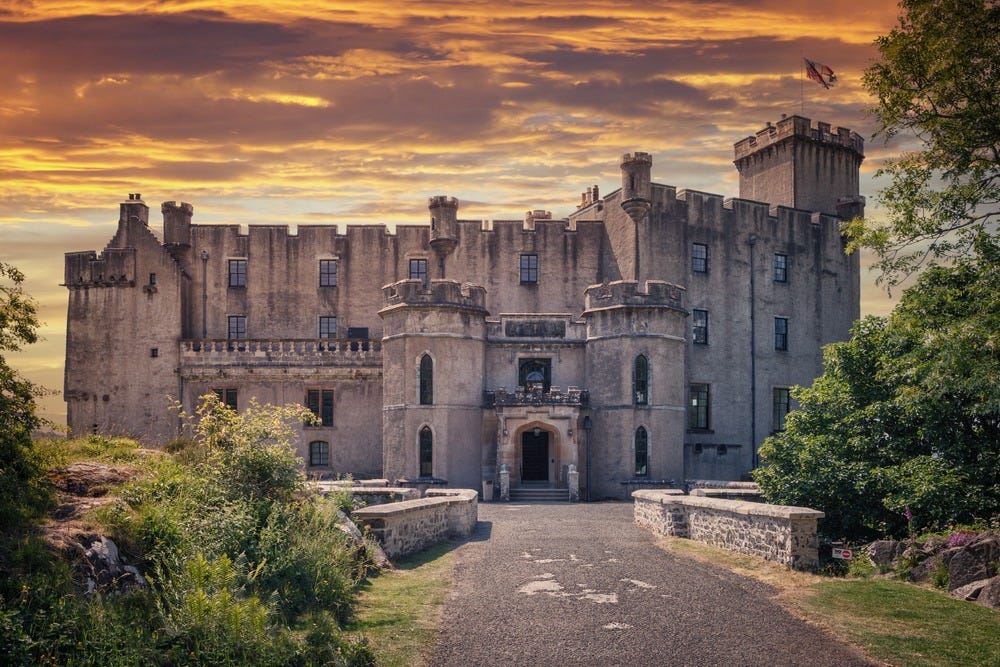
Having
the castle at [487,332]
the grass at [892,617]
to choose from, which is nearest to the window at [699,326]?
the castle at [487,332]

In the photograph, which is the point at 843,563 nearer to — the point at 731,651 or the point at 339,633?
the point at 731,651

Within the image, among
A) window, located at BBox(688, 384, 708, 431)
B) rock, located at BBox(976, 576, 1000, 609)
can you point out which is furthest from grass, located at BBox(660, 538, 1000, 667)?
window, located at BBox(688, 384, 708, 431)

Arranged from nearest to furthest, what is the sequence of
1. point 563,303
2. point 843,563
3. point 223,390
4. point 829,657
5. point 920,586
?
point 829,657
point 920,586
point 843,563
point 223,390
point 563,303

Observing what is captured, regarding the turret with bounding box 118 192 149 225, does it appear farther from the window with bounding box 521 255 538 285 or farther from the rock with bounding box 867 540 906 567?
the rock with bounding box 867 540 906 567

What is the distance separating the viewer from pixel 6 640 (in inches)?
345

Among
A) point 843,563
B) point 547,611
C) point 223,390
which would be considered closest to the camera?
point 547,611

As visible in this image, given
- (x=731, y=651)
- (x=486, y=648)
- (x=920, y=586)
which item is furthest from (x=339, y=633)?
(x=920, y=586)

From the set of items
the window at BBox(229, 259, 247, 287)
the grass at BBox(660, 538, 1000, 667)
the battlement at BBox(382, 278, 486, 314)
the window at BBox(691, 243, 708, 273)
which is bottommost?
the grass at BBox(660, 538, 1000, 667)

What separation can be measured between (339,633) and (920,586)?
33.8ft

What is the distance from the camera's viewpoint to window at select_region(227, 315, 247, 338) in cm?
4175

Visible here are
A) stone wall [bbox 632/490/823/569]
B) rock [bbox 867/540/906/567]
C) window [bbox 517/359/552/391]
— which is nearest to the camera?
stone wall [bbox 632/490/823/569]

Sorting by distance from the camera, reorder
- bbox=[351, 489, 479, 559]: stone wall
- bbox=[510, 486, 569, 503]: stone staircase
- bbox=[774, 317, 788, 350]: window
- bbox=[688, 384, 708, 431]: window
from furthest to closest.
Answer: bbox=[774, 317, 788, 350]: window
bbox=[688, 384, 708, 431]: window
bbox=[510, 486, 569, 503]: stone staircase
bbox=[351, 489, 479, 559]: stone wall

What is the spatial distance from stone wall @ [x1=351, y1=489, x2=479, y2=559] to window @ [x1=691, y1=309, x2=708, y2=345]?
67.3ft

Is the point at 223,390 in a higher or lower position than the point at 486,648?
higher
